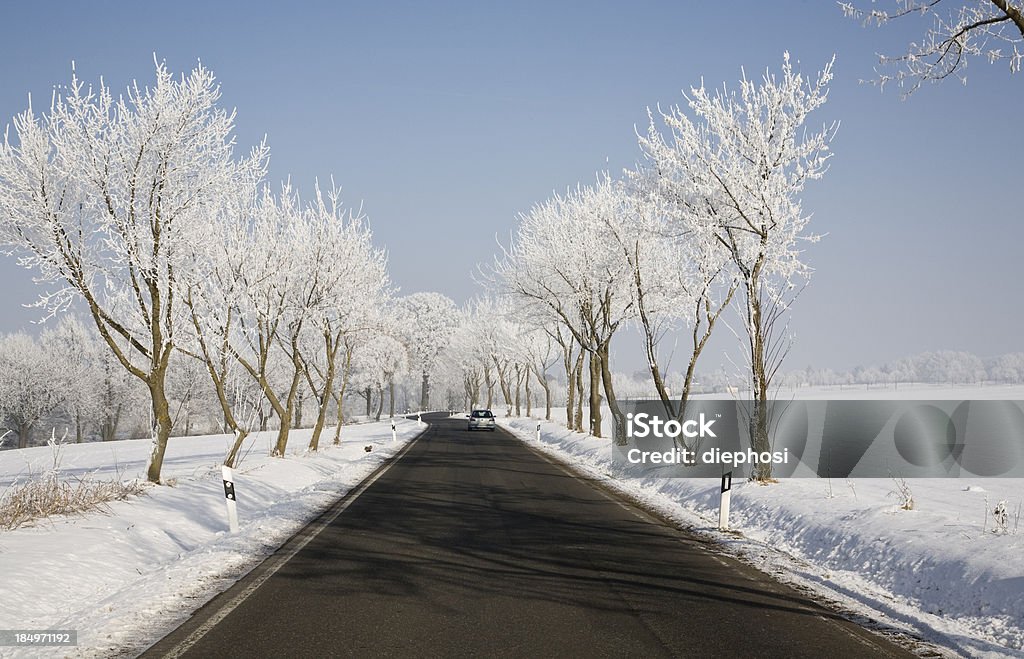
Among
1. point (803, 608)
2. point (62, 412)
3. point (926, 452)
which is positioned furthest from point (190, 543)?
point (62, 412)

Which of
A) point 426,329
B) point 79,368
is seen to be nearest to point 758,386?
point 79,368

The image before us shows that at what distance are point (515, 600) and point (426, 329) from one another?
95653 mm

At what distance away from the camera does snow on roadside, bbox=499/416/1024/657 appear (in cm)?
657

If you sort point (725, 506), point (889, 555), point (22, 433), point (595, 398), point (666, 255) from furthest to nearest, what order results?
point (22, 433), point (595, 398), point (666, 255), point (725, 506), point (889, 555)

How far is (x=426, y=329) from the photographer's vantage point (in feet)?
335

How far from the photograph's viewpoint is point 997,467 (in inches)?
958

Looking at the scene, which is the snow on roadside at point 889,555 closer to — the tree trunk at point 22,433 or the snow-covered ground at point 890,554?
the snow-covered ground at point 890,554

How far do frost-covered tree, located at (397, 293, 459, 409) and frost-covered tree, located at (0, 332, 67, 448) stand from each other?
41948 millimetres

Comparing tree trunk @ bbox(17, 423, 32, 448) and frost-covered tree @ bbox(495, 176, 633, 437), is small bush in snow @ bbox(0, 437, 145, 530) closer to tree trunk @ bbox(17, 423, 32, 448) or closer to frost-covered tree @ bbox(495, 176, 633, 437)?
frost-covered tree @ bbox(495, 176, 633, 437)

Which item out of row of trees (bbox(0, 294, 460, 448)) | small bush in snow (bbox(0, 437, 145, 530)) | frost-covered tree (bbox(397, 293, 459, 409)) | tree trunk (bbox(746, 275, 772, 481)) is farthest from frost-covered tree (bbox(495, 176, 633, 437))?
frost-covered tree (bbox(397, 293, 459, 409))

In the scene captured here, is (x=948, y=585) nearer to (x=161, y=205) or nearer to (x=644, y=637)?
(x=644, y=637)

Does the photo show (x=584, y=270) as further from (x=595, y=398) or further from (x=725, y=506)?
(x=725, y=506)

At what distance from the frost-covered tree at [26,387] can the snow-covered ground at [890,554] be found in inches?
2777

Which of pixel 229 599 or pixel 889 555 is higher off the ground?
pixel 889 555
